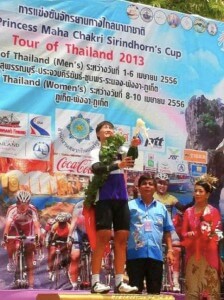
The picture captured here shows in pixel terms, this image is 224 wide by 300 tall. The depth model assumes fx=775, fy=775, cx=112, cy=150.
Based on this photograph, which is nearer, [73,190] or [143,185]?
[143,185]

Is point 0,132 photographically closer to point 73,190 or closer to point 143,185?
point 73,190

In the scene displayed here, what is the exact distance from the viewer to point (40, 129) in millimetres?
6348

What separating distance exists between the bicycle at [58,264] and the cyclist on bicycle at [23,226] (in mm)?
188

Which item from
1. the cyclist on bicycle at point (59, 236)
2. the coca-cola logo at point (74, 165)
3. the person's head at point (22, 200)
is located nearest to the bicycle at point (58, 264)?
the cyclist on bicycle at point (59, 236)

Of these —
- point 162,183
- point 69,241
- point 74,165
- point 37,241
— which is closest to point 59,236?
point 69,241

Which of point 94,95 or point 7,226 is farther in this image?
point 94,95

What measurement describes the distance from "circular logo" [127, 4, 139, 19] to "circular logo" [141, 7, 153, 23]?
0.21ft

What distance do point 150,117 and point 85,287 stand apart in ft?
5.30

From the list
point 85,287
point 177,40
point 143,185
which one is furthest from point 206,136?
point 85,287

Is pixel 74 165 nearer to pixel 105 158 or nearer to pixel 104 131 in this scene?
pixel 104 131

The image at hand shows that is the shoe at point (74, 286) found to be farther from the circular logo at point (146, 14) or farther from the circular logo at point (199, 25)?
the circular logo at point (199, 25)

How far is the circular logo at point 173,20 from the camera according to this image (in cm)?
709

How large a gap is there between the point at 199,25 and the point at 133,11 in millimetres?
721

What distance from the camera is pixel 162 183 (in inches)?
273
